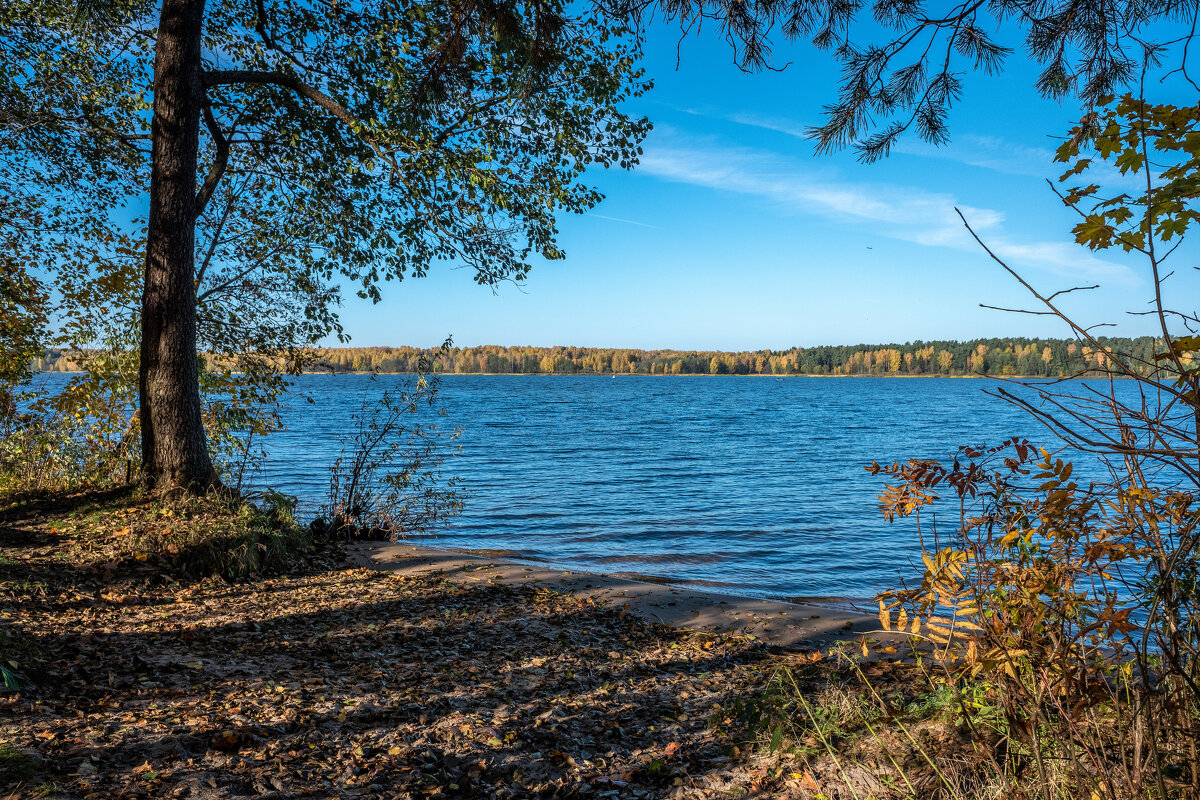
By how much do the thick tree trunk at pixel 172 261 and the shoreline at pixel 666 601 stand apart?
2661mm

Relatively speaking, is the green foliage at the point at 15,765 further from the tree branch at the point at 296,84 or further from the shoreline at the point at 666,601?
the tree branch at the point at 296,84

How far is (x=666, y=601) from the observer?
7422mm

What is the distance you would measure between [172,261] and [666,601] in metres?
7.03

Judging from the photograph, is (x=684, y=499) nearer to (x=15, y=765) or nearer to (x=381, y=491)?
(x=381, y=491)

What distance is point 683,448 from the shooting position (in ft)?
101

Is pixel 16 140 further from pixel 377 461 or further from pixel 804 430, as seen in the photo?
pixel 804 430

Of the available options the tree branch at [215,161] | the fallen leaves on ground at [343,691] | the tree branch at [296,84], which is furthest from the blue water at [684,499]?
the tree branch at [296,84]

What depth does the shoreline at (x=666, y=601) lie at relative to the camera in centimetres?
654

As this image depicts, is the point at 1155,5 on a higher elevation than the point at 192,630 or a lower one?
higher

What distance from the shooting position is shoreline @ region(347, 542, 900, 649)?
21.4 ft

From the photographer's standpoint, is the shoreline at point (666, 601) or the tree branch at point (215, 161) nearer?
the shoreline at point (666, 601)

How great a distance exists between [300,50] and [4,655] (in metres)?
8.86

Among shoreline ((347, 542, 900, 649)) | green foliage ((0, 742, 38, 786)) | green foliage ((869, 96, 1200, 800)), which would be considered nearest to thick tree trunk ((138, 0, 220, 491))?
shoreline ((347, 542, 900, 649))

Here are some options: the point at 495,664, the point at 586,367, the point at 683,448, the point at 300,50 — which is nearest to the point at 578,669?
the point at 495,664
